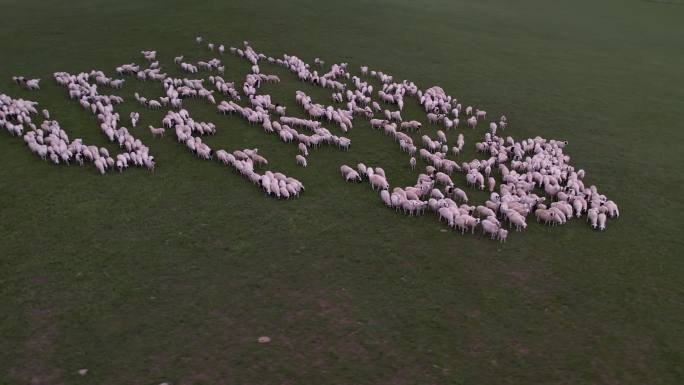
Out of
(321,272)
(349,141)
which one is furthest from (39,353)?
(349,141)

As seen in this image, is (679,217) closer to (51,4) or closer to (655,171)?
(655,171)

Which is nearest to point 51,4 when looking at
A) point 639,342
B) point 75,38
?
point 75,38

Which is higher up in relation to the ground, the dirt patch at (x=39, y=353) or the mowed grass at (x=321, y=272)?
the mowed grass at (x=321, y=272)

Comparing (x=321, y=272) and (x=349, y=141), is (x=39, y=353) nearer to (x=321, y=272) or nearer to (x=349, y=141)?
(x=321, y=272)

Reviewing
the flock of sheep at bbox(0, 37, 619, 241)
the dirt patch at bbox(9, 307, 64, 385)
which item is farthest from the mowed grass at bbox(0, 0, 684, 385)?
the flock of sheep at bbox(0, 37, 619, 241)

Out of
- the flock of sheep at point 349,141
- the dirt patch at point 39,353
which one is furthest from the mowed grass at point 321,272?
the flock of sheep at point 349,141

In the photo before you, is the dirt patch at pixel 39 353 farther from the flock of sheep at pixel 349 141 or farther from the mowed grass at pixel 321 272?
the flock of sheep at pixel 349 141
